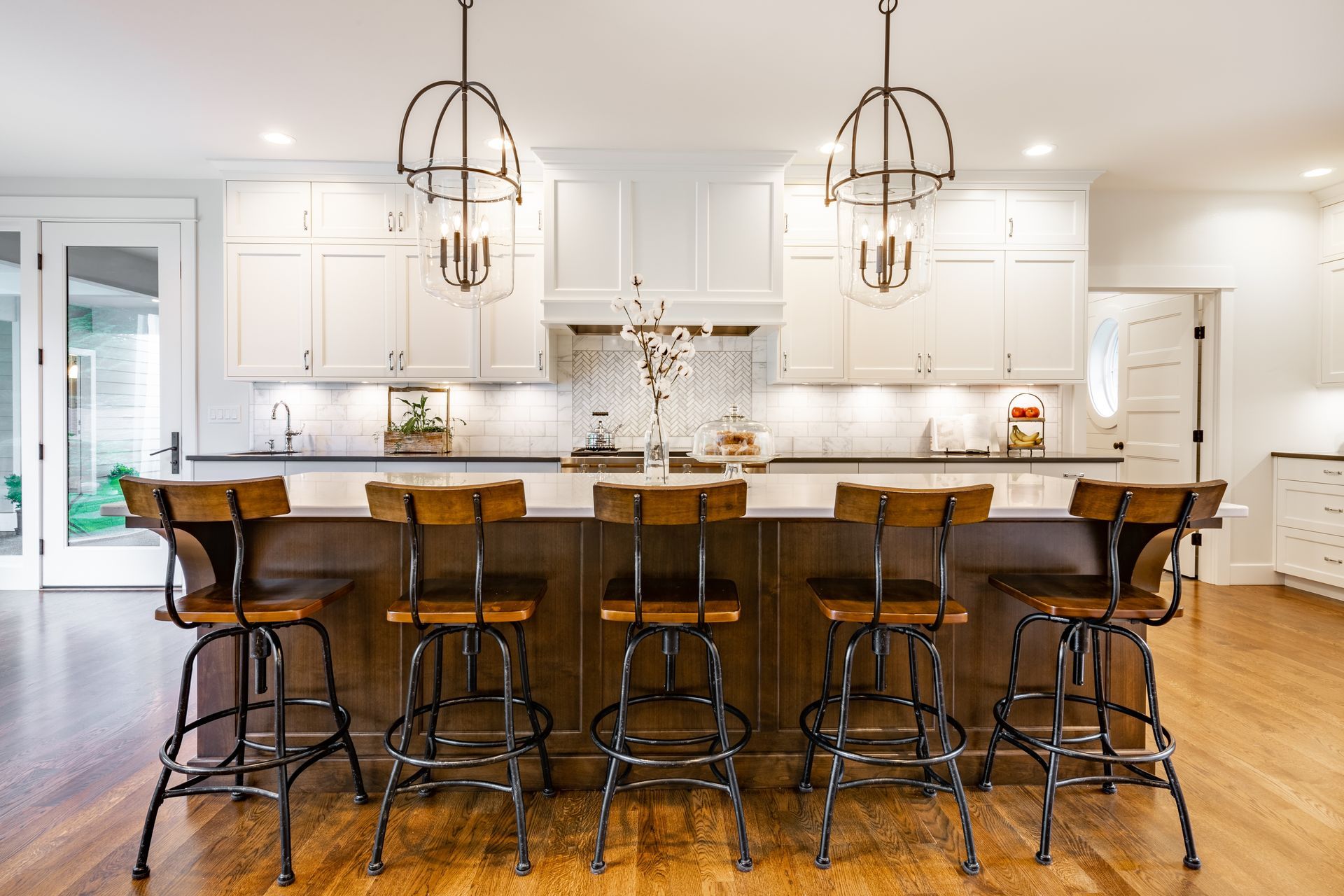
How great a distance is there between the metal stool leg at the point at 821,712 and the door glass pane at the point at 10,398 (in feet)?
16.7

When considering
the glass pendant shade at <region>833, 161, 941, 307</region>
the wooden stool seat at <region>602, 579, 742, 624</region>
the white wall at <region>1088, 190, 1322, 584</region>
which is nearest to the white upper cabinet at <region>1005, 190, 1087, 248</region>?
the white wall at <region>1088, 190, 1322, 584</region>

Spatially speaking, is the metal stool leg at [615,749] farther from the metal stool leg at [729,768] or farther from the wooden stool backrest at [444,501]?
the wooden stool backrest at [444,501]

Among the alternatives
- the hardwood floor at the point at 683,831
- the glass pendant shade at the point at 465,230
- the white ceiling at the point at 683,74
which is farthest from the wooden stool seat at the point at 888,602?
the white ceiling at the point at 683,74

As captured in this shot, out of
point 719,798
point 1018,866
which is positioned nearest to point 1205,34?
point 1018,866

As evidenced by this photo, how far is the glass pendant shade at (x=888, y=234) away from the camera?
2.02m

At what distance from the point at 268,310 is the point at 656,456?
2936 mm

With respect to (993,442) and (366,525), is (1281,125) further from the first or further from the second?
(366,525)

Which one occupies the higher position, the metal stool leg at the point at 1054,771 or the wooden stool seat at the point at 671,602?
the wooden stool seat at the point at 671,602

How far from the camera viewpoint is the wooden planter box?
14.7 feet

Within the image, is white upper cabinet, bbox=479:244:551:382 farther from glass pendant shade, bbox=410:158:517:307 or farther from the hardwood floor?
the hardwood floor

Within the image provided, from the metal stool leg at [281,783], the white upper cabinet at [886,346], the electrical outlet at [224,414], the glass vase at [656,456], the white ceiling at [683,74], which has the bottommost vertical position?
the metal stool leg at [281,783]

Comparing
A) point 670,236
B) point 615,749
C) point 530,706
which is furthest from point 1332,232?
point 530,706

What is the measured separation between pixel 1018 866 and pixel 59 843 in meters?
2.52

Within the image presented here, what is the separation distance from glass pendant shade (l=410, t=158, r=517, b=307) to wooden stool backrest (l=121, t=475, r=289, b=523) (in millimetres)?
719
